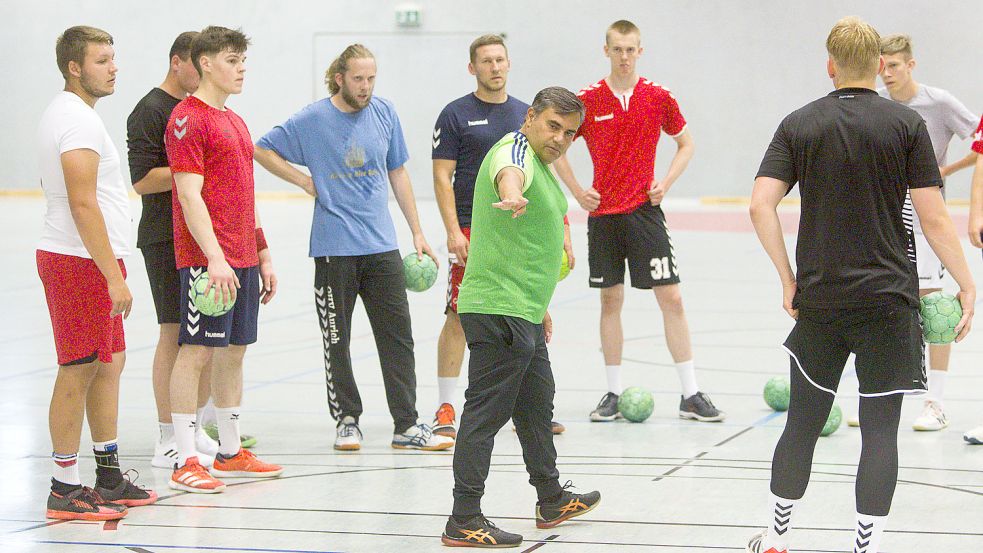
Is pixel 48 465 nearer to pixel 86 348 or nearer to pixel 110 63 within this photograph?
pixel 86 348

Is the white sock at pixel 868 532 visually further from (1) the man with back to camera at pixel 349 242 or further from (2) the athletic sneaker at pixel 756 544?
(1) the man with back to camera at pixel 349 242

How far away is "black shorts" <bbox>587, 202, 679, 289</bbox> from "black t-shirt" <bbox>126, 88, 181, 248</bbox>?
2321 millimetres

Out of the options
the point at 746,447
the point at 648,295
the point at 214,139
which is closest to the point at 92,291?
the point at 214,139

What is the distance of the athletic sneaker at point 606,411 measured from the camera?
6629mm

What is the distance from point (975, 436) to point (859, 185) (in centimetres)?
265

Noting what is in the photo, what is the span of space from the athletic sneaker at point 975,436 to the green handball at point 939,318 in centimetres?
203

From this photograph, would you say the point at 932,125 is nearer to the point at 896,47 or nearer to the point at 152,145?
the point at 896,47

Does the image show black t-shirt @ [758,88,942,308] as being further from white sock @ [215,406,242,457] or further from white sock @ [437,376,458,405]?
white sock @ [437,376,458,405]

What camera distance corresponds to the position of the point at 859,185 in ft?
12.3

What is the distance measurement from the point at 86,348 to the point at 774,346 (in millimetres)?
5638

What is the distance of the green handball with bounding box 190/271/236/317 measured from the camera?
5141 millimetres

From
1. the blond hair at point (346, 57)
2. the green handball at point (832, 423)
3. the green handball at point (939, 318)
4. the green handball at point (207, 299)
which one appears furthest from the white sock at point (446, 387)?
the green handball at point (939, 318)

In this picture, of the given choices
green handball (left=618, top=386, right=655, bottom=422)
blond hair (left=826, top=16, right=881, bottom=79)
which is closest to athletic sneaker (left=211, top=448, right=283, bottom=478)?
green handball (left=618, top=386, right=655, bottom=422)

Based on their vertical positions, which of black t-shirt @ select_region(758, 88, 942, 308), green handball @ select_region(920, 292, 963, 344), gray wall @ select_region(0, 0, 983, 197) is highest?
gray wall @ select_region(0, 0, 983, 197)
